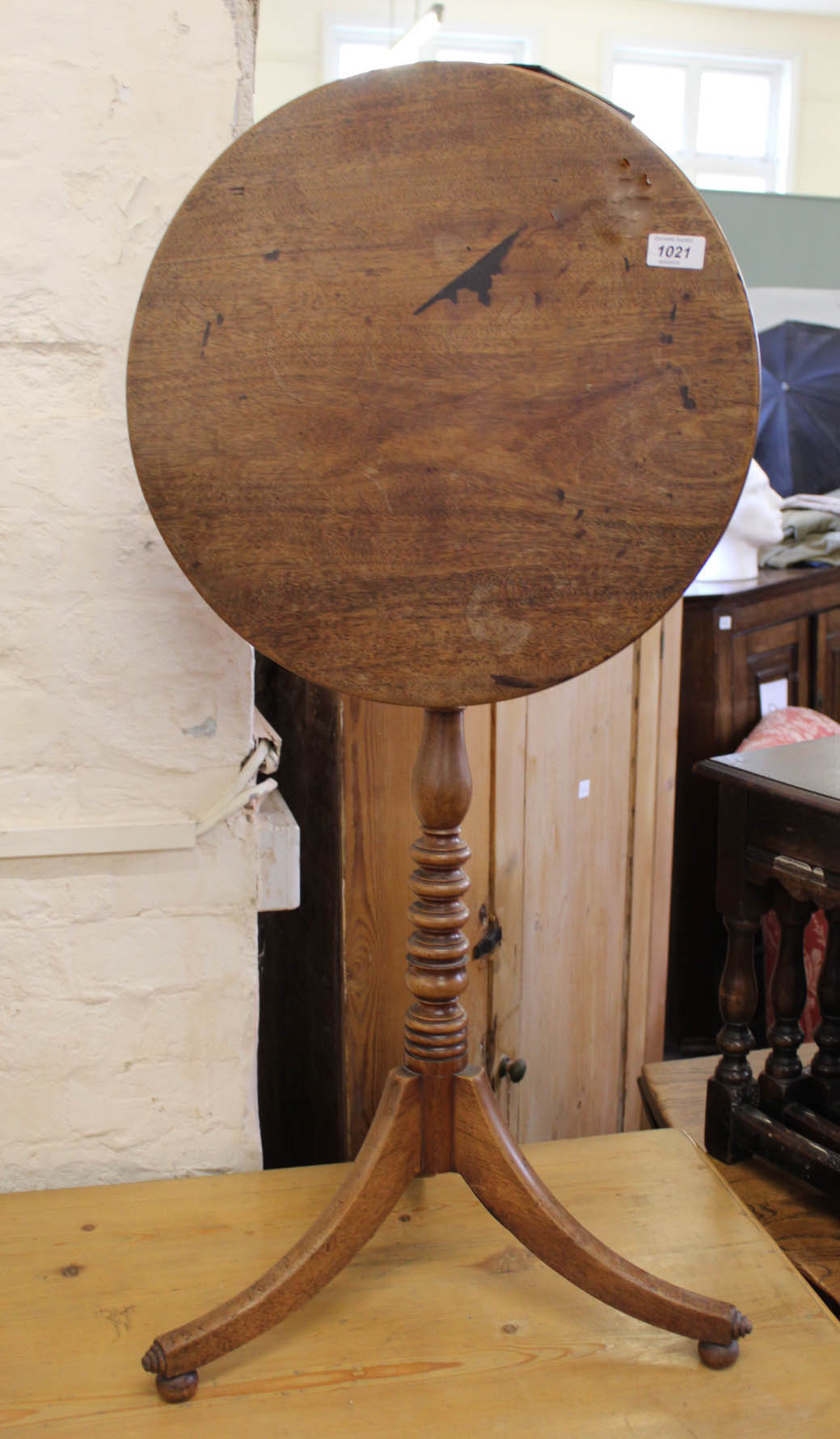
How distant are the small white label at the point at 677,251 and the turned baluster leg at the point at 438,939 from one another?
441mm

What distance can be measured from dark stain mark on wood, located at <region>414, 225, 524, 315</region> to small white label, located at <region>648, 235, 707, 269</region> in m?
0.11

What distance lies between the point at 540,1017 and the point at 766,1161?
16.0 inches

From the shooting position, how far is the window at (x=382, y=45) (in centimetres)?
620

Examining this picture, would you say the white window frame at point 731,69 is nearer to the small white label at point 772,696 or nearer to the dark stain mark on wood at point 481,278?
the small white label at point 772,696

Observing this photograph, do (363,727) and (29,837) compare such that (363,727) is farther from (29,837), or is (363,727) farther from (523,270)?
(523,270)

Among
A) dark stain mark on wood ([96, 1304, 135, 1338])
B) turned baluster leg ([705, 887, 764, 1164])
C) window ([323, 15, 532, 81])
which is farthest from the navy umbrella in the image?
window ([323, 15, 532, 81])

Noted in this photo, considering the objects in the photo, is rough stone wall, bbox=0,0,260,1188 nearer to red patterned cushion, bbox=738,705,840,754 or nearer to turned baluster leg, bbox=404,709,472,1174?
turned baluster leg, bbox=404,709,472,1174

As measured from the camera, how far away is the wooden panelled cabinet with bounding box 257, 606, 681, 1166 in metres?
1.55

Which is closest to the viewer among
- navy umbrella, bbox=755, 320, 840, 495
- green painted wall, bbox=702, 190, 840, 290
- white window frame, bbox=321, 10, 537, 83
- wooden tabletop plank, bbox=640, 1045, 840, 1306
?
wooden tabletop plank, bbox=640, 1045, 840, 1306

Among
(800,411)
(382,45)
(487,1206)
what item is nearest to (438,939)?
(487,1206)

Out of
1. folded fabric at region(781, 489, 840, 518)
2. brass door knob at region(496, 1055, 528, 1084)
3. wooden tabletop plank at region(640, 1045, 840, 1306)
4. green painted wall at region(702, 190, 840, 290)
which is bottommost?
wooden tabletop plank at region(640, 1045, 840, 1306)

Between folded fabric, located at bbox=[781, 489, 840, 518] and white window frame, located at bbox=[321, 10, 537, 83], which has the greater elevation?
white window frame, located at bbox=[321, 10, 537, 83]

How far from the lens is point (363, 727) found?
→ 4.90 ft

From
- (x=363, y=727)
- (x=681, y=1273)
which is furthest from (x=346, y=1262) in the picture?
(x=363, y=727)
